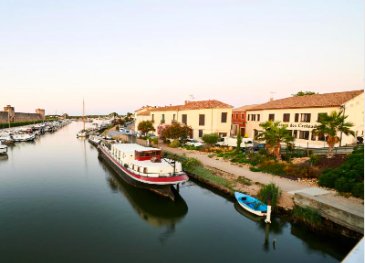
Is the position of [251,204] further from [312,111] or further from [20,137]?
[20,137]

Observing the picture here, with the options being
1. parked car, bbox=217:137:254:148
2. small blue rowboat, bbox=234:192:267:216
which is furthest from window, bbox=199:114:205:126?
small blue rowboat, bbox=234:192:267:216

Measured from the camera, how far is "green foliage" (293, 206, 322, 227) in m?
15.2

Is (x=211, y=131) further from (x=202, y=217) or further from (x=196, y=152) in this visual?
(x=202, y=217)

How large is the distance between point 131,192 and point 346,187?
1791 cm

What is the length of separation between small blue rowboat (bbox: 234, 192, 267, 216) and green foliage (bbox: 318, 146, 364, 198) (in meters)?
5.48

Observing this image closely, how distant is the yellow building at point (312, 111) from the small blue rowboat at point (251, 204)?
62.1ft

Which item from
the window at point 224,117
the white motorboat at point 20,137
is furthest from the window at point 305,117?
the white motorboat at point 20,137

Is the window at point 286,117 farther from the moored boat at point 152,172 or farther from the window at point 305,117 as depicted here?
the moored boat at point 152,172

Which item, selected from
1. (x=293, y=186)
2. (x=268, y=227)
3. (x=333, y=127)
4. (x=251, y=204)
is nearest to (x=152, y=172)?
(x=251, y=204)

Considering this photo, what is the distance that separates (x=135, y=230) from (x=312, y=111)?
3032cm

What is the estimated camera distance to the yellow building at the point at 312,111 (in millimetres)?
32688

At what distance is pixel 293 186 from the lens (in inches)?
780

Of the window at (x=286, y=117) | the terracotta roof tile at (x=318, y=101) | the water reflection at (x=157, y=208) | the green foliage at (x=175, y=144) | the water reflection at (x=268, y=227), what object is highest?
the terracotta roof tile at (x=318, y=101)

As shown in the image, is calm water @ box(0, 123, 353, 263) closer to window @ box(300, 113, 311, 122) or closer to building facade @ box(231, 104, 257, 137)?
window @ box(300, 113, 311, 122)
